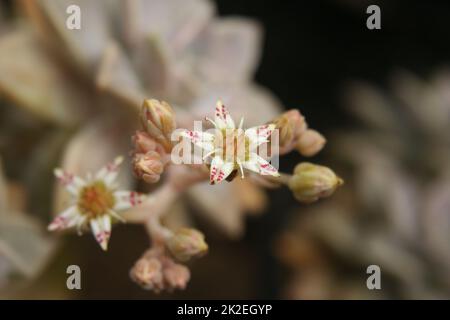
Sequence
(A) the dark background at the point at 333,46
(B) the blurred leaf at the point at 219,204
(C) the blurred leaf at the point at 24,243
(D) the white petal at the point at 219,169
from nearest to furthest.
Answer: (D) the white petal at the point at 219,169 < (C) the blurred leaf at the point at 24,243 < (B) the blurred leaf at the point at 219,204 < (A) the dark background at the point at 333,46

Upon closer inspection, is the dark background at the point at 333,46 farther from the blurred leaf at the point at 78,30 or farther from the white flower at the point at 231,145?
the white flower at the point at 231,145

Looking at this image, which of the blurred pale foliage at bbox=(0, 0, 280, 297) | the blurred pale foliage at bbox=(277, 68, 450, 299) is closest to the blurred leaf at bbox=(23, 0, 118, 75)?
the blurred pale foliage at bbox=(0, 0, 280, 297)

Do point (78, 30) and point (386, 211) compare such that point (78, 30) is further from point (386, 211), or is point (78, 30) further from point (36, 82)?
point (386, 211)

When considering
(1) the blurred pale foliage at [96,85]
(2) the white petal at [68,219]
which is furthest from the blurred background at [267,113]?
(2) the white petal at [68,219]

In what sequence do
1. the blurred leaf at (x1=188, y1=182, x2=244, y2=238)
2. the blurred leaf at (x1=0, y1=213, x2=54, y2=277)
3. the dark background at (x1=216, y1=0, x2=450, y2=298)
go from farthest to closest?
1. the dark background at (x1=216, y1=0, x2=450, y2=298)
2. the blurred leaf at (x1=188, y1=182, x2=244, y2=238)
3. the blurred leaf at (x1=0, y1=213, x2=54, y2=277)

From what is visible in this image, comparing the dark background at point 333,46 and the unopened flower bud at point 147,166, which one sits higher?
the dark background at point 333,46

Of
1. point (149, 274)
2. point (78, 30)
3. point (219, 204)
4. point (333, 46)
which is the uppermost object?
point (333, 46)

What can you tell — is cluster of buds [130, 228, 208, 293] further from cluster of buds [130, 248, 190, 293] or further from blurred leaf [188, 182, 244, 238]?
blurred leaf [188, 182, 244, 238]

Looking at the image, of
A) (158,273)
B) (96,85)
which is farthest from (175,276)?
(96,85)
